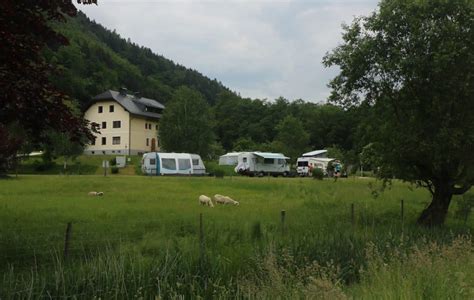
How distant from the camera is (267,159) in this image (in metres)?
54.1

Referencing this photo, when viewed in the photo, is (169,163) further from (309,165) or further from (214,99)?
(214,99)

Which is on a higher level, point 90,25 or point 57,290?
point 90,25

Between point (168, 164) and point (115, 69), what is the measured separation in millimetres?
73235

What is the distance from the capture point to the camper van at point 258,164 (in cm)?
5347

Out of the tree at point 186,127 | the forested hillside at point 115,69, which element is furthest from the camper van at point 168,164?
the forested hillside at point 115,69

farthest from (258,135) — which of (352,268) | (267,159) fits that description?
(352,268)

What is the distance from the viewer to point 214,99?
14038cm

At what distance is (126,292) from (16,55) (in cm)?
381

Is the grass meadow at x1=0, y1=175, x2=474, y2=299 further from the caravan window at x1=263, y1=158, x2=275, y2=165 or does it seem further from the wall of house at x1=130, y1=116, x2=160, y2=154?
the wall of house at x1=130, y1=116, x2=160, y2=154

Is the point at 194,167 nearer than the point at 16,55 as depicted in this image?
No

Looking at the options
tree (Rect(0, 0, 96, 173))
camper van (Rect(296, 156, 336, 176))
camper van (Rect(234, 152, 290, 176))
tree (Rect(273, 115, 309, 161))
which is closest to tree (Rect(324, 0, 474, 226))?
tree (Rect(0, 0, 96, 173))

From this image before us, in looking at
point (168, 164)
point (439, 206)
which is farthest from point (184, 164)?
point (439, 206)

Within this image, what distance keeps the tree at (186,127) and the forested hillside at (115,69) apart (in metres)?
12.8

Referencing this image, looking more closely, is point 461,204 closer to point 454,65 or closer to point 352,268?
point 454,65
